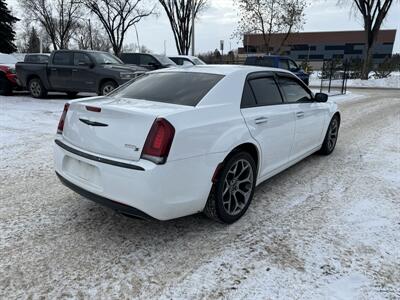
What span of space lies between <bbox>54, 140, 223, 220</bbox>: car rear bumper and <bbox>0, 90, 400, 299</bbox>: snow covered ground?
0.40m

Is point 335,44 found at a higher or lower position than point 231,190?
higher

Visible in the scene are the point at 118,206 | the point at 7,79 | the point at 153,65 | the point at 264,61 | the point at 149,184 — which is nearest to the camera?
the point at 149,184

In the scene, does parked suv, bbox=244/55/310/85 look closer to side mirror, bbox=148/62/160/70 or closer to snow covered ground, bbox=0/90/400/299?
side mirror, bbox=148/62/160/70

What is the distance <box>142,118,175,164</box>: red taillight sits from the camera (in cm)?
266

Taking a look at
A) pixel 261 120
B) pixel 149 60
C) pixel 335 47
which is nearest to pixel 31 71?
pixel 149 60

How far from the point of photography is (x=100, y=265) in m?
2.69

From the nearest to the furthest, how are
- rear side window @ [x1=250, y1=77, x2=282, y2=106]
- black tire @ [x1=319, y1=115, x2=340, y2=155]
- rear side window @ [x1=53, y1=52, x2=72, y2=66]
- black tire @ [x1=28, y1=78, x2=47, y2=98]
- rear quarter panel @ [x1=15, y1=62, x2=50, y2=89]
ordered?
1. rear side window @ [x1=250, y1=77, x2=282, y2=106]
2. black tire @ [x1=319, y1=115, x2=340, y2=155]
3. rear side window @ [x1=53, y1=52, x2=72, y2=66]
4. rear quarter panel @ [x1=15, y1=62, x2=50, y2=89]
5. black tire @ [x1=28, y1=78, x2=47, y2=98]

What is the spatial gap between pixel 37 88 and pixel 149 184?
37.3ft

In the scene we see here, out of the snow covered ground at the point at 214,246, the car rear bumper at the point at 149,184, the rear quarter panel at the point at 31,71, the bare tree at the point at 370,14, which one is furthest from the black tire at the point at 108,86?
the bare tree at the point at 370,14

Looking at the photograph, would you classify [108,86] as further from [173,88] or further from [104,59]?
[173,88]

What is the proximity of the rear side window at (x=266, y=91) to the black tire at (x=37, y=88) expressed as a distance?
407 inches

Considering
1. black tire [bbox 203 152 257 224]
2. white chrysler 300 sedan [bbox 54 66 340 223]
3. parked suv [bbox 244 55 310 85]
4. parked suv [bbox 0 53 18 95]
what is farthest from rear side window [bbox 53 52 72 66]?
black tire [bbox 203 152 257 224]

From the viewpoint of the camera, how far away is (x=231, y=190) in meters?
3.36

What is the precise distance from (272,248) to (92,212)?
1854 millimetres
